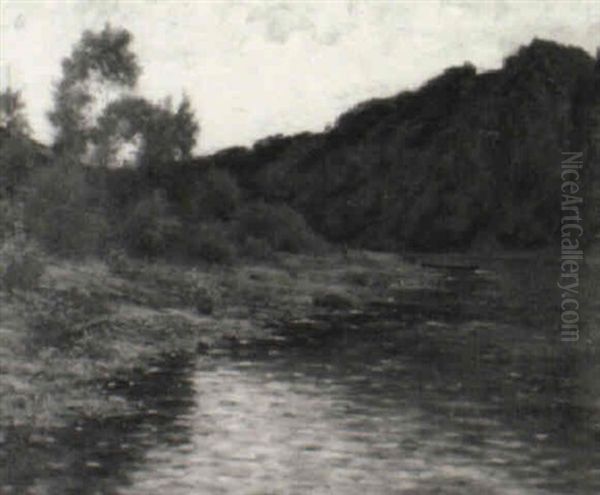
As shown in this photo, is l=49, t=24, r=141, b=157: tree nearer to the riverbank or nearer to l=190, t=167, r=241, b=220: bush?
the riverbank

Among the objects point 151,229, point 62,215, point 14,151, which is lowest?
point 151,229

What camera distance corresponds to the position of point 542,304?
109 feet

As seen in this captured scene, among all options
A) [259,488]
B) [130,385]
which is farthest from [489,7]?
[259,488]

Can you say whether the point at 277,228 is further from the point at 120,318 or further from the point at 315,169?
the point at 120,318

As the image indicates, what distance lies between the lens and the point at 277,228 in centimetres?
4938

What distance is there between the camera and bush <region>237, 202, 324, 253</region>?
48219mm

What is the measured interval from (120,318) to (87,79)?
14.5 meters

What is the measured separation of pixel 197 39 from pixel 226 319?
750 centimetres

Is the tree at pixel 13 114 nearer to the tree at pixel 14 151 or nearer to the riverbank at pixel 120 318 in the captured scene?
the tree at pixel 14 151

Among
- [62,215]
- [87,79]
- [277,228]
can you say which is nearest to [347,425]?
[62,215]

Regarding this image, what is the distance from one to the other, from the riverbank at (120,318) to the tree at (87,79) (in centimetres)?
452

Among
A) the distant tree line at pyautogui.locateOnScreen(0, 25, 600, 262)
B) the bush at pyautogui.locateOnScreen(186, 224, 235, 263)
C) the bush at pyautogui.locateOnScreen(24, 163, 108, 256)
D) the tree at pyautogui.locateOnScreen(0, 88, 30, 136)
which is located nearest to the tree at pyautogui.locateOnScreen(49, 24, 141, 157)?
the distant tree line at pyautogui.locateOnScreen(0, 25, 600, 262)

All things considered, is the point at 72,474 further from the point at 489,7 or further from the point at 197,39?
the point at 489,7

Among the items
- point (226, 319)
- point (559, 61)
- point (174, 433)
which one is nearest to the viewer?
point (174, 433)
